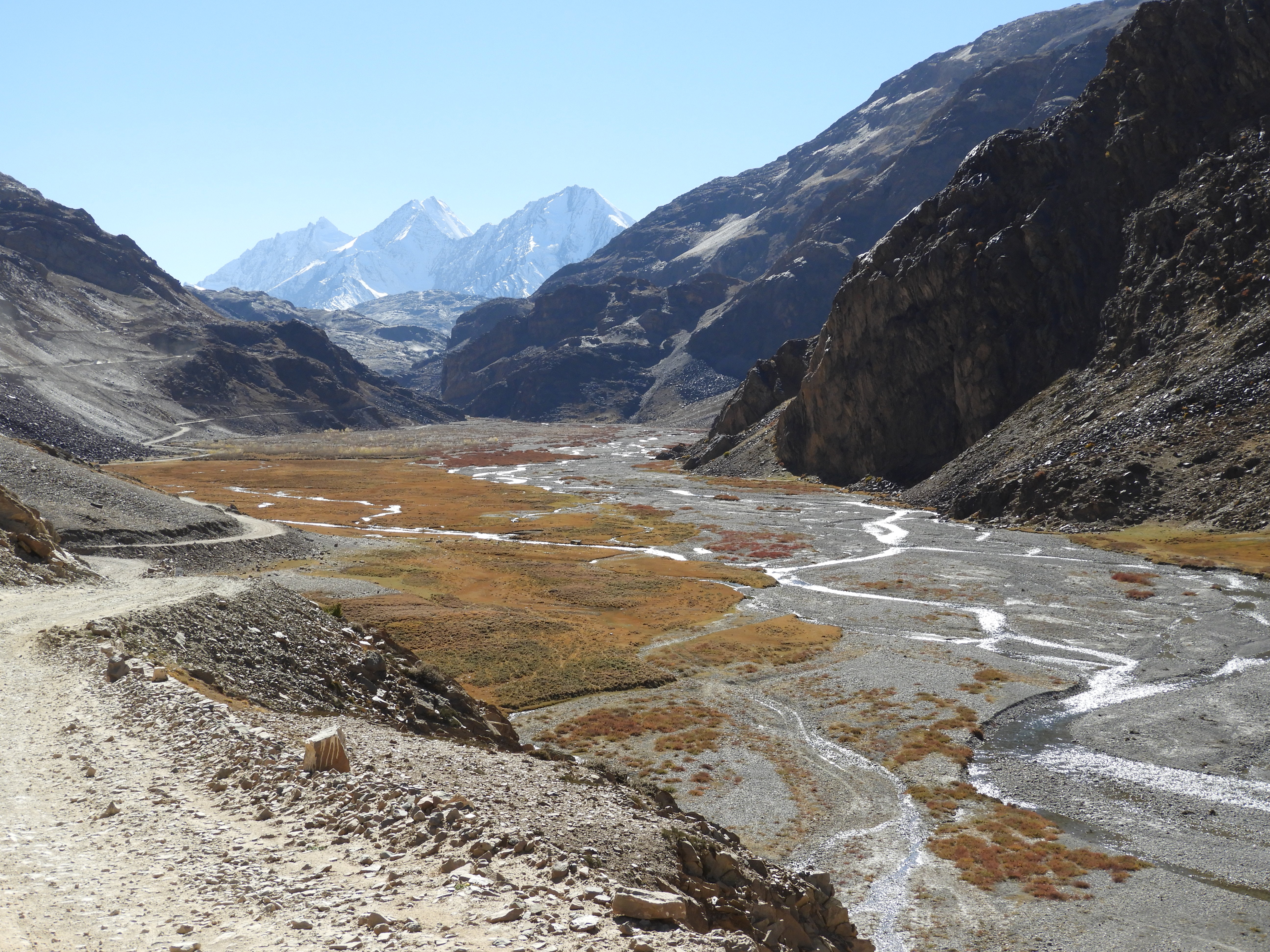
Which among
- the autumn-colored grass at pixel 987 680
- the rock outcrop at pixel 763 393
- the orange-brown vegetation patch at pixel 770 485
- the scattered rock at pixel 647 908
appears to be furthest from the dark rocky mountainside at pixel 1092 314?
the scattered rock at pixel 647 908

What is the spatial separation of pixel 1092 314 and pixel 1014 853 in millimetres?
94413

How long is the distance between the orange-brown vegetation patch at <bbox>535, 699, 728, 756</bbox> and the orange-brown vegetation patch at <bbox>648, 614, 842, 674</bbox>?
18.1 feet

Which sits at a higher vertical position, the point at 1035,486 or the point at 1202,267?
the point at 1202,267

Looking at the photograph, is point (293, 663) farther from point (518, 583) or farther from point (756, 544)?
point (756, 544)

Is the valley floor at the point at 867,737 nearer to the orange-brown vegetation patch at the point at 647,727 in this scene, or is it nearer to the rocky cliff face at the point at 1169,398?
the orange-brown vegetation patch at the point at 647,727

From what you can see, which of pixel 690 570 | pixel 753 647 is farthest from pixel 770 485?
pixel 753 647

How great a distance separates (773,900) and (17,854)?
10.9m

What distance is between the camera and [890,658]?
4109cm

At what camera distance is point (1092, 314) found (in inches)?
3922

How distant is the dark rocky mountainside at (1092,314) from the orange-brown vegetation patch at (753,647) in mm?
40234

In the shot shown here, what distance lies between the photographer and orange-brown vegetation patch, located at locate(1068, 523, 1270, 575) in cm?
5566

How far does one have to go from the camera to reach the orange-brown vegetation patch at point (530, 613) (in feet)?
127

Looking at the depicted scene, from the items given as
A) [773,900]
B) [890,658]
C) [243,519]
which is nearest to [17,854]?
[773,900]

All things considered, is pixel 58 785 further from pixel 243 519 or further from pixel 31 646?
pixel 243 519
